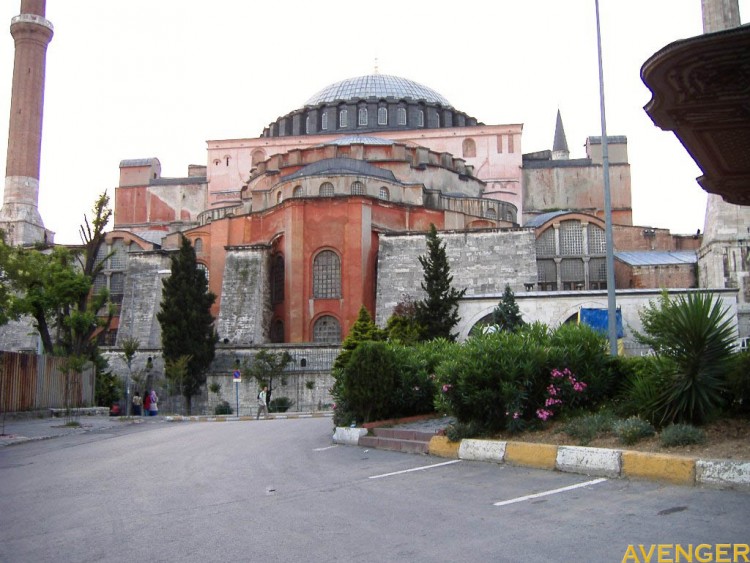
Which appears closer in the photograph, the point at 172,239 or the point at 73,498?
the point at 73,498

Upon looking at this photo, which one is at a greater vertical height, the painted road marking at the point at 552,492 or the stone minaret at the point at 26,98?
the stone minaret at the point at 26,98

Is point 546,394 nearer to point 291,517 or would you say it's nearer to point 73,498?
point 291,517

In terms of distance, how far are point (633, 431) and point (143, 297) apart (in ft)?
108

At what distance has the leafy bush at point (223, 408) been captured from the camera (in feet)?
92.5

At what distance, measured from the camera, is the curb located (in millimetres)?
5379

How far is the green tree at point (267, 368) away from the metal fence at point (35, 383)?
289 inches

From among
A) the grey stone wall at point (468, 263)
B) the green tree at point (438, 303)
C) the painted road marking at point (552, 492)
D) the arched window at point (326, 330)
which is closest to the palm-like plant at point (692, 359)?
the painted road marking at point (552, 492)

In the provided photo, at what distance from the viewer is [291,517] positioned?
5.44 meters

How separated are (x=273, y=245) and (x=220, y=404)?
880 cm

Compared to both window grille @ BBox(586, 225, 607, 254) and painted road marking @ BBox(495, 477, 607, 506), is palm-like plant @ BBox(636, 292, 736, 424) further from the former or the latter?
window grille @ BBox(586, 225, 607, 254)

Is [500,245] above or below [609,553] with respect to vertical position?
above

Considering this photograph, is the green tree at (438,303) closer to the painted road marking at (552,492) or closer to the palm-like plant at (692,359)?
the palm-like plant at (692,359)

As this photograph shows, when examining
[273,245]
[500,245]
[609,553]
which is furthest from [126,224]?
[609,553]

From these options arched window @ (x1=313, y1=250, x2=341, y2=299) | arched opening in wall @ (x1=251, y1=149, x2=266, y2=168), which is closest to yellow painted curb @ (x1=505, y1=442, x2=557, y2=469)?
arched window @ (x1=313, y1=250, x2=341, y2=299)
